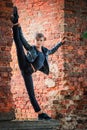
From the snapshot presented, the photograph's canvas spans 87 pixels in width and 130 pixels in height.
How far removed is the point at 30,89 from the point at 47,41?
38.3 inches

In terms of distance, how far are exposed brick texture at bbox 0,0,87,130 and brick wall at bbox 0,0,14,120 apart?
0.87 metres

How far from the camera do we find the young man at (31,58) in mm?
6324

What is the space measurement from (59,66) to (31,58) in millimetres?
542

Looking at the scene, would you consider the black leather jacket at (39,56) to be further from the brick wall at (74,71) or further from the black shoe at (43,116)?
the black shoe at (43,116)

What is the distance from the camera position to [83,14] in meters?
6.84

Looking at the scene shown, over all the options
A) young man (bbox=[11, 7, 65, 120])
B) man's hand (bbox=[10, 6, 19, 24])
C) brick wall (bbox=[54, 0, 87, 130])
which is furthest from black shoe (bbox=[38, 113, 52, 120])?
man's hand (bbox=[10, 6, 19, 24])

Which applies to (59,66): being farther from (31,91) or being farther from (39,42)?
(31,91)

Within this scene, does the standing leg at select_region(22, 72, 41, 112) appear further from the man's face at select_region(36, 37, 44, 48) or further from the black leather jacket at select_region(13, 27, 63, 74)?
the man's face at select_region(36, 37, 44, 48)

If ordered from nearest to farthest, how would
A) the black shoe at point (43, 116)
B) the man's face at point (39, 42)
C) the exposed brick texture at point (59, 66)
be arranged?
1. the black shoe at point (43, 116)
2. the exposed brick texture at point (59, 66)
3. the man's face at point (39, 42)

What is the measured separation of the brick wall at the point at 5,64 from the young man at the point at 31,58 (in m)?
0.62

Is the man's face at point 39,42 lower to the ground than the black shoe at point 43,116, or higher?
higher

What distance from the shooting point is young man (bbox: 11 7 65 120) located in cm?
632

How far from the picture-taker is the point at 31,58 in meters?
6.52

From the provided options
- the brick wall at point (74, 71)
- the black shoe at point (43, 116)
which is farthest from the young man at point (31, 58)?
the brick wall at point (74, 71)
